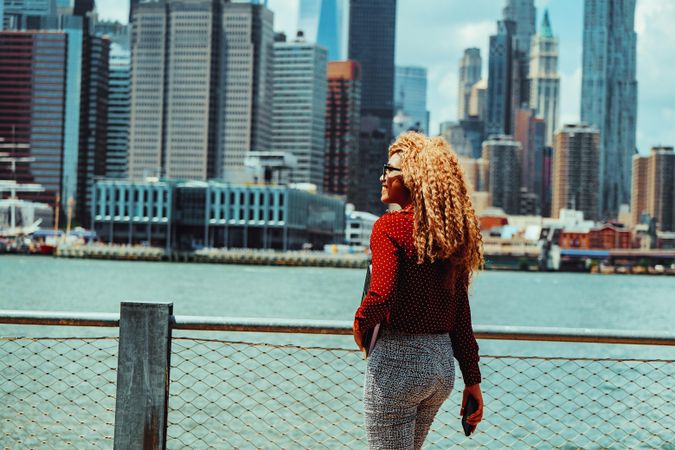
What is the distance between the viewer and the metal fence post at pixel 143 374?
20.6ft

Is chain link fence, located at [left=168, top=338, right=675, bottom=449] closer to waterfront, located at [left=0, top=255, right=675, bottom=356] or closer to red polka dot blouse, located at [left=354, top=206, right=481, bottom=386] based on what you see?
red polka dot blouse, located at [left=354, top=206, right=481, bottom=386]

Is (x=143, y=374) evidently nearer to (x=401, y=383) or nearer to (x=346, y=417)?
(x=401, y=383)

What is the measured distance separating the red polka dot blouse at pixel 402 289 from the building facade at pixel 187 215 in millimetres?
165667

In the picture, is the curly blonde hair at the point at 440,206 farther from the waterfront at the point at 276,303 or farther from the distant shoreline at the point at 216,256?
the distant shoreline at the point at 216,256

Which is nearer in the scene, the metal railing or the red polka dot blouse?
the red polka dot blouse

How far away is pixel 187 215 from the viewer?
569 ft

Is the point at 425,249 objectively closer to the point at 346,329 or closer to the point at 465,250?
the point at 465,250

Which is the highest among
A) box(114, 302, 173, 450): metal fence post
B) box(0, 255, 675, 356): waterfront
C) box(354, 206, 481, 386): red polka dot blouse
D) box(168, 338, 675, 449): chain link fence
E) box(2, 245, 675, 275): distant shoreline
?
box(354, 206, 481, 386): red polka dot blouse

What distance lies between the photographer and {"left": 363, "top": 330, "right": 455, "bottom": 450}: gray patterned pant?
5.15 metres

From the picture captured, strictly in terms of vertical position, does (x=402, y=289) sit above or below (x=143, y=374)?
above

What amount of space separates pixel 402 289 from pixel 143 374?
6.37 feet

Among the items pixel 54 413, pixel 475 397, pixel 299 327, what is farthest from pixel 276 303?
pixel 475 397

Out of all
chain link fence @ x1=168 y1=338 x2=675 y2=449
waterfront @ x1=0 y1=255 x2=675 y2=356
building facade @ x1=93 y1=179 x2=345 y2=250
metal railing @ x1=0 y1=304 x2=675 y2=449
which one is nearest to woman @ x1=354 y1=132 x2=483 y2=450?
metal railing @ x1=0 y1=304 x2=675 y2=449

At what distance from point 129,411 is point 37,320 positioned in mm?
824
